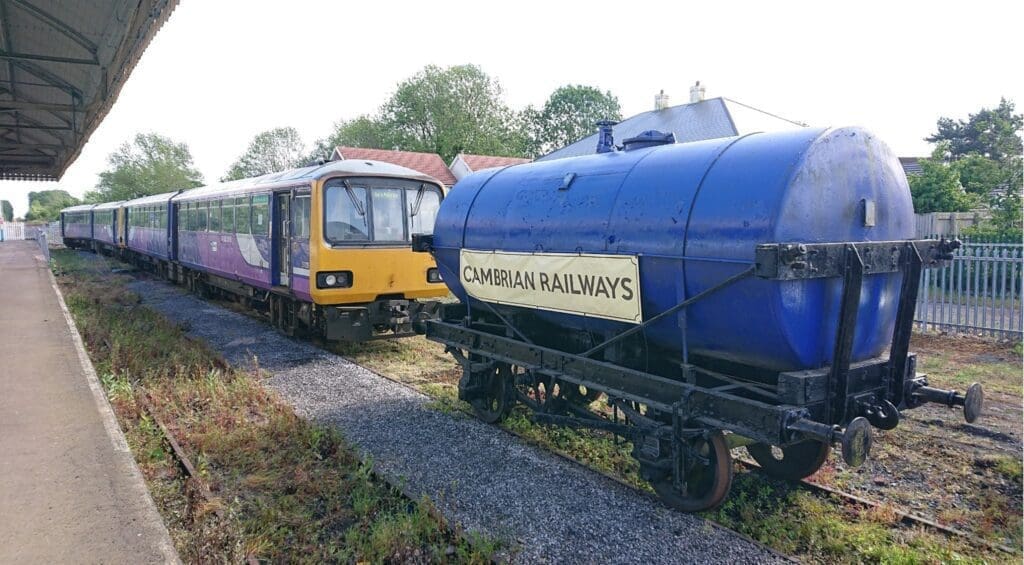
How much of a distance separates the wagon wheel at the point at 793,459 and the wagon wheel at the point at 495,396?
8.11 ft

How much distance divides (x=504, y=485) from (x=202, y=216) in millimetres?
13280

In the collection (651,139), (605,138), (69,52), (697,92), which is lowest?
(651,139)

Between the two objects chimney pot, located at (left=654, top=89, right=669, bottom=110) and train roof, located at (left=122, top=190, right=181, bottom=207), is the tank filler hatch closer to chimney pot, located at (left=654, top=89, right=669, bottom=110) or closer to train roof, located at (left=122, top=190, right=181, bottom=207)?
train roof, located at (left=122, top=190, right=181, bottom=207)

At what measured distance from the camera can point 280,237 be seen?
37.3 feet

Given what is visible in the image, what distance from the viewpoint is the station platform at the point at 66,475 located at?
13.6 ft

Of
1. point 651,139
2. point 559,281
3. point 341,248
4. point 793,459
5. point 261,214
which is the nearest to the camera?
point 793,459

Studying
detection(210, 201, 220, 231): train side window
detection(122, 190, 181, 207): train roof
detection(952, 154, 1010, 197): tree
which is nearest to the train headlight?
detection(210, 201, 220, 231): train side window

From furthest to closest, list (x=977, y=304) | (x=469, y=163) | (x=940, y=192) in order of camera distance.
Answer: (x=469, y=163), (x=940, y=192), (x=977, y=304)

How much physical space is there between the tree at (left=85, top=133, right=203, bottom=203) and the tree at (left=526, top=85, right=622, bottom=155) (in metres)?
38.1

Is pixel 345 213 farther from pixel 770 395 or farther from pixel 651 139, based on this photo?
pixel 770 395

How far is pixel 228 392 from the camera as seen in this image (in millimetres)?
7914

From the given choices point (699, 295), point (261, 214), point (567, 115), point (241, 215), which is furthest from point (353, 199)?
point (567, 115)

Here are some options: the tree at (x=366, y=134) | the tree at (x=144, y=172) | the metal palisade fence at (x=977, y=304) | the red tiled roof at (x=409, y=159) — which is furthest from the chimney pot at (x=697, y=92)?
the tree at (x=144, y=172)

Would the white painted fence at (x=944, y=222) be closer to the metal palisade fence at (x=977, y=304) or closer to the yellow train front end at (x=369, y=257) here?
the metal palisade fence at (x=977, y=304)
